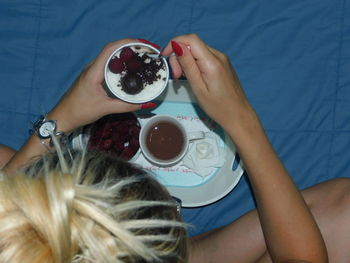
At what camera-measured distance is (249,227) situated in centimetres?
91

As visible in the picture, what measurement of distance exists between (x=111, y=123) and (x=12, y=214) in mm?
438

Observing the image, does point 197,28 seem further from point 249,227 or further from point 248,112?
point 249,227

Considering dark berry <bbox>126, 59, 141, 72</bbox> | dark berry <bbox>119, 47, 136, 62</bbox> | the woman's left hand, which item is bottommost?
the woman's left hand

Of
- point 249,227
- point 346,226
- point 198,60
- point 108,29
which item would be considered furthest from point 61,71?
point 346,226

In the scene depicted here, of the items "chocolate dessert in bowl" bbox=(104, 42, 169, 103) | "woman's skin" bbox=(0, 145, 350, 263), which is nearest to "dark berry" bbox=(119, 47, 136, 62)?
"chocolate dessert in bowl" bbox=(104, 42, 169, 103)

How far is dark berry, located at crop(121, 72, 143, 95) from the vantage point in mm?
725

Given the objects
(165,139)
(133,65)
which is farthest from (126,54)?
(165,139)

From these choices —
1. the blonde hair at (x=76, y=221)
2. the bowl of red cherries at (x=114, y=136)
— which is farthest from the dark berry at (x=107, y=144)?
the blonde hair at (x=76, y=221)

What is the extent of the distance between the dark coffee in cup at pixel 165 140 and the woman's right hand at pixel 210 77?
6.7 inches

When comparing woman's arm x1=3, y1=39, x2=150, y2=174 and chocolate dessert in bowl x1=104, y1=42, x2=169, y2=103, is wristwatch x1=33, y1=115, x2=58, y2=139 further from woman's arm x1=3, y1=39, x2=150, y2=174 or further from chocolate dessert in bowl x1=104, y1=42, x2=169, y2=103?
chocolate dessert in bowl x1=104, y1=42, x2=169, y2=103

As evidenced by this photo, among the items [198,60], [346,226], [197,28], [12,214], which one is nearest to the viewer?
[12,214]

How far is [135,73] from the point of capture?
0.73 metres

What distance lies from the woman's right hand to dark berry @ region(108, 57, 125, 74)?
78 mm

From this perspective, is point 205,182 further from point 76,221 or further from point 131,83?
point 76,221
